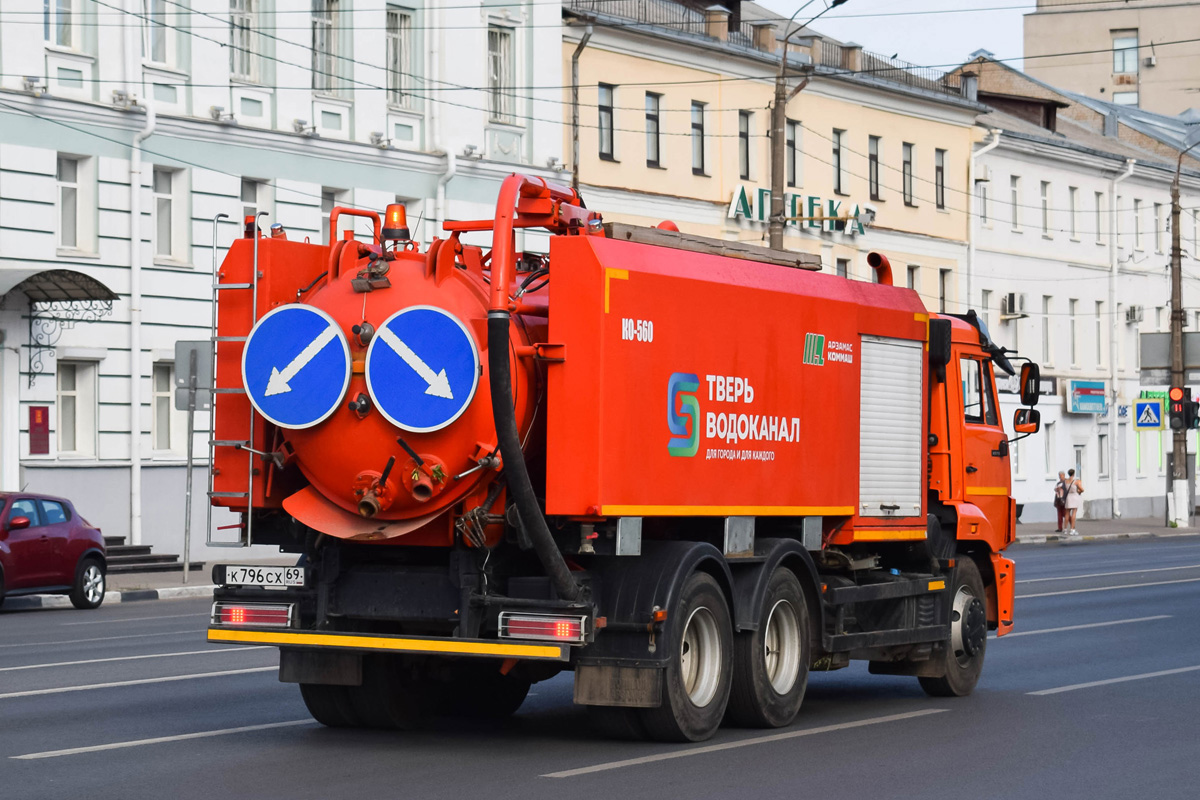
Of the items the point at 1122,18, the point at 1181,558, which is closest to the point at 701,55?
the point at 1181,558

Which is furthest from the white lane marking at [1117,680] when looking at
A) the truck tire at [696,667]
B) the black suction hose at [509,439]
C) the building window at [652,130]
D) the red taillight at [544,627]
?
the building window at [652,130]

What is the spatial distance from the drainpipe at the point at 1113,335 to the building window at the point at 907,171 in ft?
40.9

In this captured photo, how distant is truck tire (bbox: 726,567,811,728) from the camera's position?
39.8 ft

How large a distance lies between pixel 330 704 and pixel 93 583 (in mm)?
14033

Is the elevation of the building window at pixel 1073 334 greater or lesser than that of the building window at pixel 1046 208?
lesser

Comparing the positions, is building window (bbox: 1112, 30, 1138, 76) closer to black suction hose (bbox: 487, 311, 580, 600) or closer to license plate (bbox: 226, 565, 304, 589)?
license plate (bbox: 226, 565, 304, 589)

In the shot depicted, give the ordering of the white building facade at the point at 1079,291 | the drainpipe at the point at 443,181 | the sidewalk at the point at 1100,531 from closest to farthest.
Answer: the drainpipe at the point at 443,181, the sidewalk at the point at 1100,531, the white building facade at the point at 1079,291

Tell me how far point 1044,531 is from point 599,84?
58.8 ft

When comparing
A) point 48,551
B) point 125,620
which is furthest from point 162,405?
point 125,620

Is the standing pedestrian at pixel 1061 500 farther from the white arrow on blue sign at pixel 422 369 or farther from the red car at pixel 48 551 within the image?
the white arrow on blue sign at pixel 422 369

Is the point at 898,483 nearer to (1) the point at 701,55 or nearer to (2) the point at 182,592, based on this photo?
(2) the point at 182,592

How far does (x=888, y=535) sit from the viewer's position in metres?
14.0

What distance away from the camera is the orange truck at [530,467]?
10.9 m

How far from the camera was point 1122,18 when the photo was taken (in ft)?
279
